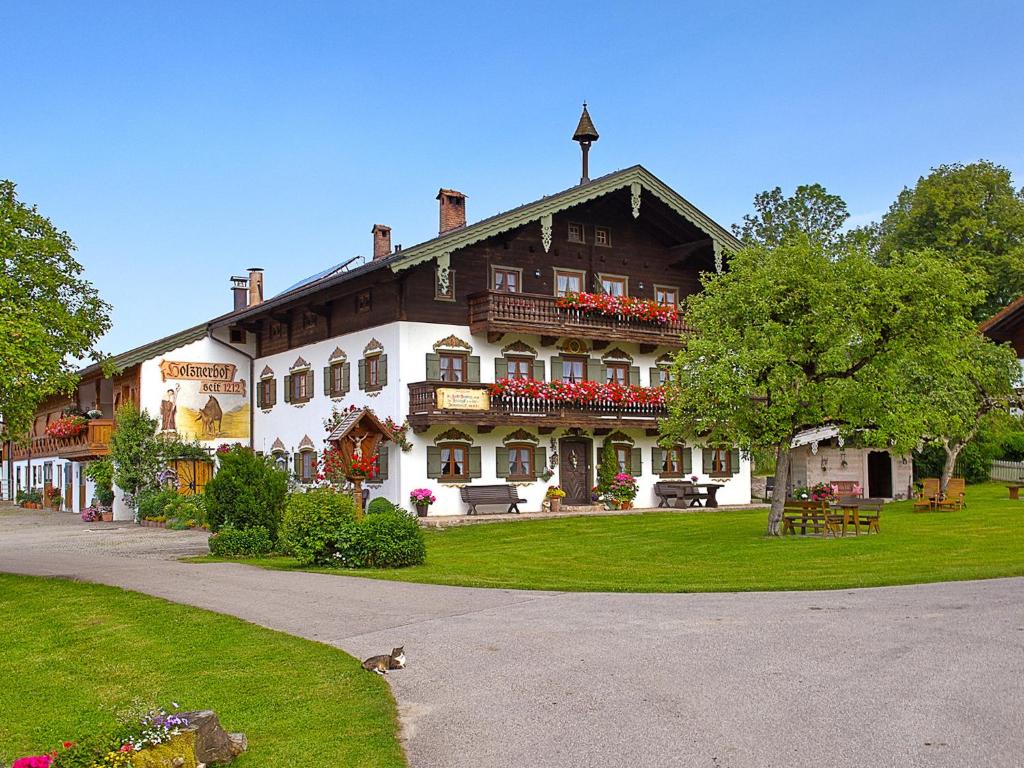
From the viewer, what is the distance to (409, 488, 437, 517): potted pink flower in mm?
30891

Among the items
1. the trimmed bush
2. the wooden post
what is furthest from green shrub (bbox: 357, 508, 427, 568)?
the wooden post

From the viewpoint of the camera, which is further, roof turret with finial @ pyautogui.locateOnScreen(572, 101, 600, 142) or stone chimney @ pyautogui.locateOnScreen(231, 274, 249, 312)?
stone chimney @ pyautogui.locateOnScreen(231, 274, 249, 312)

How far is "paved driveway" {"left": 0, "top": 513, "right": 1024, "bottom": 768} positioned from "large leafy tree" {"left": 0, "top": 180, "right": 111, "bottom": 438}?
3.73 metres

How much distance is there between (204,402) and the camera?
1550 inches

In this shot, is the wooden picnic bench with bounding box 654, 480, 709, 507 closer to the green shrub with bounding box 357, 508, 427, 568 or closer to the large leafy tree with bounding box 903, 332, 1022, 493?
the large leafy tree with bounding box 903, 332, 1022, 493

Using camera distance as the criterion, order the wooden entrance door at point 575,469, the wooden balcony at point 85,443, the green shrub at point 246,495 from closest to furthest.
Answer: the green shrub at point 246,495 → the wooden entrance door at point 575,469 → the wooden balcony at point 85,443

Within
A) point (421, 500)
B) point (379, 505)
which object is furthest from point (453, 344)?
point (379, 505)

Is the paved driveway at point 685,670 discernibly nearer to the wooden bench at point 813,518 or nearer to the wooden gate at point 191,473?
the wooden bench at point 813,518

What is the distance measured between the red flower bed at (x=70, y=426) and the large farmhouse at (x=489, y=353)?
1.67 m

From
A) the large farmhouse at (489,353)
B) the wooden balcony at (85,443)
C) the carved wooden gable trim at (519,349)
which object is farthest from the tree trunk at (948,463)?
the wooden balcony at (85,443)

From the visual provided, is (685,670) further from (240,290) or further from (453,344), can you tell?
(240,290)

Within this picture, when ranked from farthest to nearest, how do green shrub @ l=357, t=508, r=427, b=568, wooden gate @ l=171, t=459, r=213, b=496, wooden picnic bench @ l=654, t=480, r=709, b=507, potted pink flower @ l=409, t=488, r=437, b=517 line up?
wooden gate @ l=171, t=459, r=213, b=496 → wooden picnic bench @ l=654, t=480, r=709, b=507 → potted pink flower @ l=409, t=488, r=437, b=517 → green shrub @ l=357, t=508, r=427, b=568

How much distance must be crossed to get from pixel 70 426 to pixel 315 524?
25.9 metres

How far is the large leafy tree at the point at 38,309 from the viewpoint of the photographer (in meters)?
16.4
